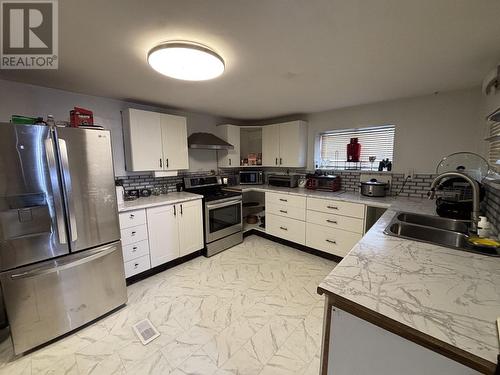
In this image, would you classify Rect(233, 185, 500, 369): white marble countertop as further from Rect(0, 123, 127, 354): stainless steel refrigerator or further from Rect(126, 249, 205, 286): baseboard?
Rect(126, 249, 205, 286): baseboard

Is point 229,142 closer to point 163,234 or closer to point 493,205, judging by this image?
point 163,234

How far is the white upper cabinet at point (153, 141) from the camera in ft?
8.49

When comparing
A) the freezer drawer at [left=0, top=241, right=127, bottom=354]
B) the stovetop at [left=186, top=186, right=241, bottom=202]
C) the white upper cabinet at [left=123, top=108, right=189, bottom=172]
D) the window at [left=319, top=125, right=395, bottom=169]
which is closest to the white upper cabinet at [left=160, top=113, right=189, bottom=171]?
the white upper cabinet at [left=123, top=108, right=189, bottom=172]

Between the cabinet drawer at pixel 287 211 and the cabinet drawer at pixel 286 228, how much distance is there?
62mm

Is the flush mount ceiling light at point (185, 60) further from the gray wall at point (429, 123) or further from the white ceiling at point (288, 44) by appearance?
the gray wall at point (429, 123)

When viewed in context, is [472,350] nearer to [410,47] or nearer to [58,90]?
[410,47]

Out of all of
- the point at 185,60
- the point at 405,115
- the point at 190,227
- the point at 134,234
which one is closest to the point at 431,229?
the point at 405,115

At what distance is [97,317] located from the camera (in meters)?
1.82

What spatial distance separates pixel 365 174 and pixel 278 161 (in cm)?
138

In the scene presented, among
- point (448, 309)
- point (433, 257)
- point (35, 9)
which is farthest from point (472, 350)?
point (35, 9)

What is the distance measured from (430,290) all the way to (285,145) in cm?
296

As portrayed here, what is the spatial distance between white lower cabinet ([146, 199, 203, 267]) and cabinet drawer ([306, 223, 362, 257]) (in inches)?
61.9

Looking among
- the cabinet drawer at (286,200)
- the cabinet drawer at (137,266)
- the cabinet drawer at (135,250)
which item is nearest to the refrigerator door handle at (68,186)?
the cabinet drawer at (135,250)

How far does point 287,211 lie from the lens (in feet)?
10.5
